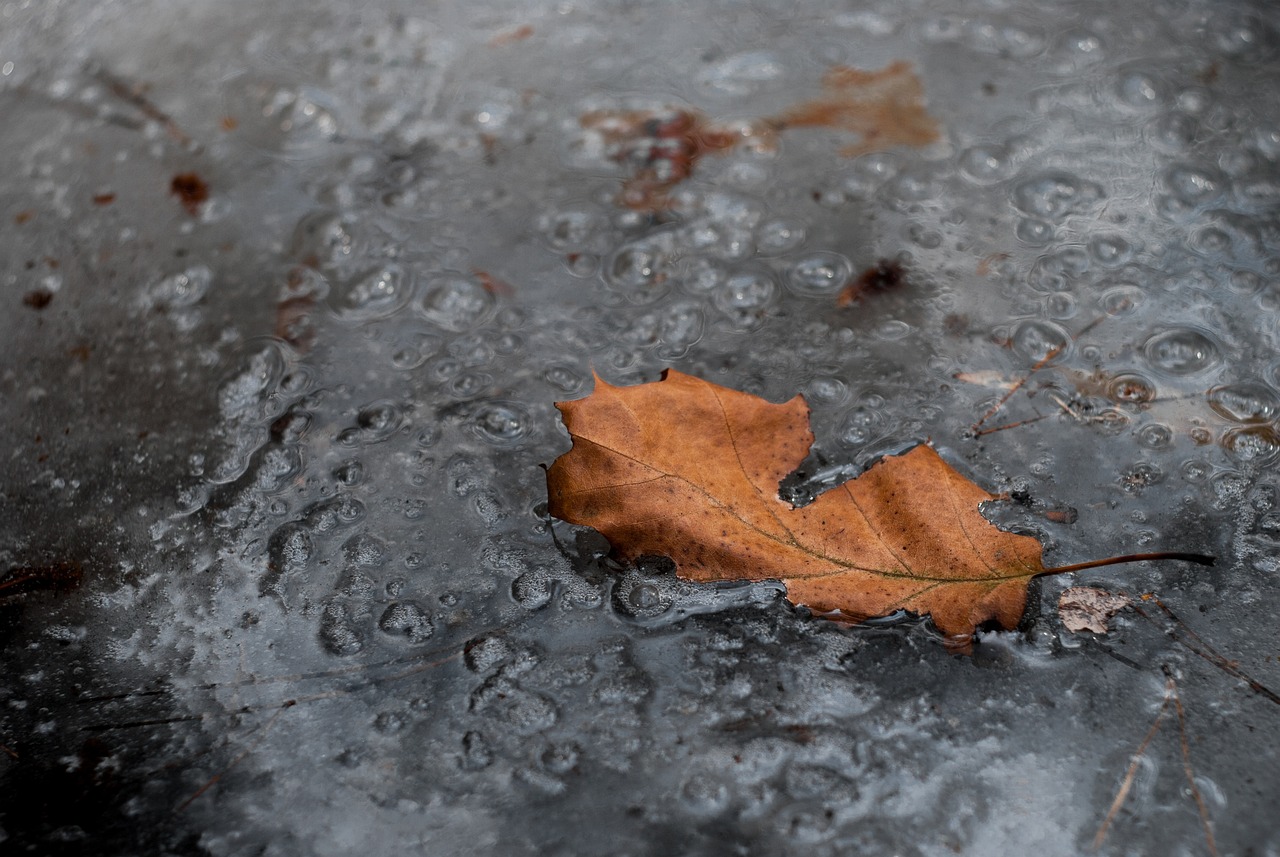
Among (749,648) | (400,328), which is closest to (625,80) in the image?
(400,328)

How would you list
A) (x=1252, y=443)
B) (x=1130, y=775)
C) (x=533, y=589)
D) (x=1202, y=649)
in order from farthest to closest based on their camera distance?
(x=1252, y=443), (x=533, y=589), (x=1202, y=649), (x=1130, y=775)

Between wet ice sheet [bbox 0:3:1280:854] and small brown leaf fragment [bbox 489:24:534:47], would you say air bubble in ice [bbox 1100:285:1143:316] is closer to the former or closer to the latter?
wet ice sheet [bbox 0:3:1280:854]

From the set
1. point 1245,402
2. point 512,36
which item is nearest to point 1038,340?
point 1245,402

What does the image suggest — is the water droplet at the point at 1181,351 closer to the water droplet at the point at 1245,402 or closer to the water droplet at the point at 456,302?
the water droplet at the point at 1245,402

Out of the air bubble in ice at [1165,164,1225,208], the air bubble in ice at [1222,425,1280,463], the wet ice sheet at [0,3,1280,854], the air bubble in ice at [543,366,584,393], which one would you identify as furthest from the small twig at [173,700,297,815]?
the air bubble in ice at [1165,164,1225,208]

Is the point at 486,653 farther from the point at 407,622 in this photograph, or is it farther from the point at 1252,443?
the point at 1252,443

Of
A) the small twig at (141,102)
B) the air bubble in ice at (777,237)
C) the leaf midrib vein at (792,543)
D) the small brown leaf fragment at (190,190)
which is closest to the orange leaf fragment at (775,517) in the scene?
the leaf midrib vein at (792,543)

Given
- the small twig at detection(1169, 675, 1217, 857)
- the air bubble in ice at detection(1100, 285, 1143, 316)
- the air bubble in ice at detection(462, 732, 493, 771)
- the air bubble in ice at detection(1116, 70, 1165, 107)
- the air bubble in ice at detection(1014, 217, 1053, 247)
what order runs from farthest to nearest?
the air bubble in ice at detection(1116, 70, 1165, 107), the air bubble in ice at detection(1014, 217, 1053, 247), the air bubble in ice at detection(1100, 285, 1143, 316), the air bubble in ice at detection(462, 732, 493, 771), the small twig at detection(1169, 675, 1217, 857)
